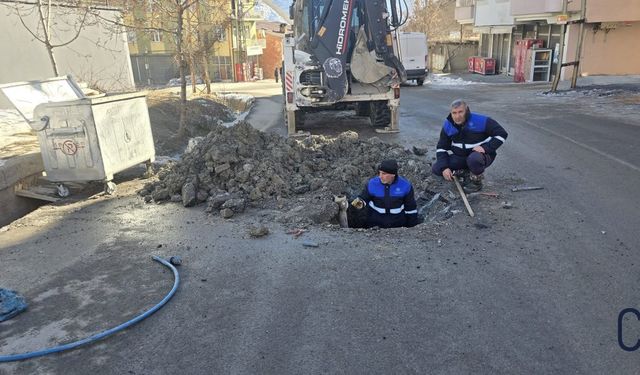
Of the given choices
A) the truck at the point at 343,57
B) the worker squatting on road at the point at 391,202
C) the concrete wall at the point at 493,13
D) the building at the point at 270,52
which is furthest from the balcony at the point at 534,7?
the building at the point at 270,52

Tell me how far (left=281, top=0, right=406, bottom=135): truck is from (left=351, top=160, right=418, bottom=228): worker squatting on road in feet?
17.9

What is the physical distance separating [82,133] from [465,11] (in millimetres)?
38270

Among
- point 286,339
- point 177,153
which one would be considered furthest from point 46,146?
point 286,339

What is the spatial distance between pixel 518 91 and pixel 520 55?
254 inches

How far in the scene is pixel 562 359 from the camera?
10.2 ft

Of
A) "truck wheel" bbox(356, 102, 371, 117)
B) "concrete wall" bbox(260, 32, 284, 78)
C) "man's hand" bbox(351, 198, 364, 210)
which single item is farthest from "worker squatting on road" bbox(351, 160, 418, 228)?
"concrete wall" bbox(260, 32, 284, 78)

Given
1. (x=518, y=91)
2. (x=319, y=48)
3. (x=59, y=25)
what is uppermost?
(x=59, y=25)

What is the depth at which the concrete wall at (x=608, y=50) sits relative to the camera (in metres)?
23.9

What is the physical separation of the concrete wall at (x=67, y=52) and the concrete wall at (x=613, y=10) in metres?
20.8

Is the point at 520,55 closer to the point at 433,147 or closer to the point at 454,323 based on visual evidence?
the point at 433,147

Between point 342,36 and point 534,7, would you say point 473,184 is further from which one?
point 534,7

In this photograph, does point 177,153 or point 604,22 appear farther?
point 604,22

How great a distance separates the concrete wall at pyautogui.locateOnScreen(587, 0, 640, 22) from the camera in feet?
71.4

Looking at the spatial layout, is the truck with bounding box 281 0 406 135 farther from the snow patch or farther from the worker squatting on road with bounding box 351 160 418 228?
the snow patch
